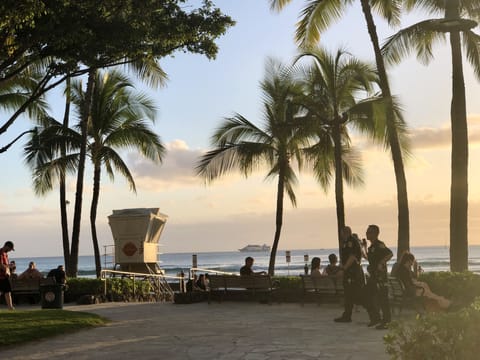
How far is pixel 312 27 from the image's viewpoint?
1975cm

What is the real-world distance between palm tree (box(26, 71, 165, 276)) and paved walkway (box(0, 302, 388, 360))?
12.7 meters

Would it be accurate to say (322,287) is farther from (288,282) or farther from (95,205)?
(95,205)

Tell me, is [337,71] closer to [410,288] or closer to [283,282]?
[283,282]

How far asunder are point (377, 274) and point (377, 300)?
0.47m

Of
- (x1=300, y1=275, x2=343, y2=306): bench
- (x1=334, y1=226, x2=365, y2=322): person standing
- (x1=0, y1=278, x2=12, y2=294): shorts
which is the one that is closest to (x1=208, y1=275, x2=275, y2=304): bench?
(x1=300, y1=275, x2=343, y2=306): bench

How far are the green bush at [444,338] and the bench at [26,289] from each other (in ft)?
53.1

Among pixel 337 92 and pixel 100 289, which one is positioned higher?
pixel 337 92

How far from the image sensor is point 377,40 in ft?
61.2

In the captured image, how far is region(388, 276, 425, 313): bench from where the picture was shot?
40.3ft

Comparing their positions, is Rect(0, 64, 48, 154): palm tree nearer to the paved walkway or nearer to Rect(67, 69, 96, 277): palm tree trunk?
Rect(67, 69, 96, 277): palm tree trunk

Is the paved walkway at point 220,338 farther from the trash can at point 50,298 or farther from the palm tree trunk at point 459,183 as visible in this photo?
the palm tree trunk at point 459,183

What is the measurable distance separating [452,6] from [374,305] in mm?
8913

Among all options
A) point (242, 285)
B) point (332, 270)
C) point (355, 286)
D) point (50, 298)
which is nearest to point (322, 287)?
point (332, 270)

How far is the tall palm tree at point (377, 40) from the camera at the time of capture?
17.4m
